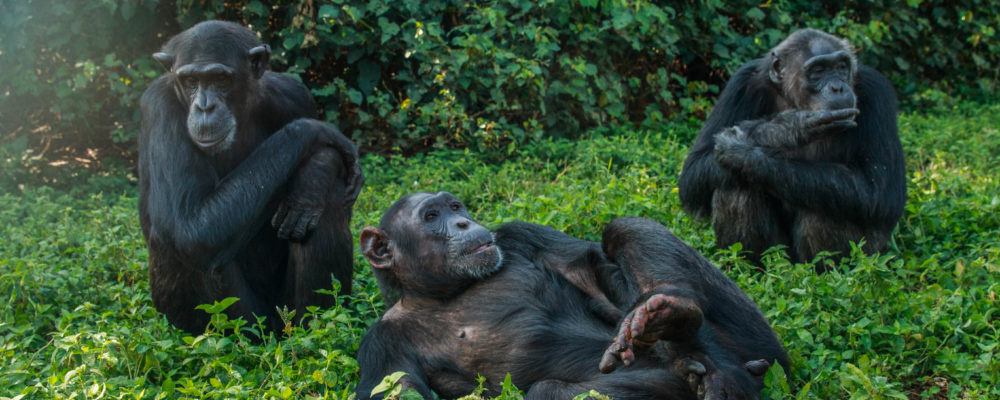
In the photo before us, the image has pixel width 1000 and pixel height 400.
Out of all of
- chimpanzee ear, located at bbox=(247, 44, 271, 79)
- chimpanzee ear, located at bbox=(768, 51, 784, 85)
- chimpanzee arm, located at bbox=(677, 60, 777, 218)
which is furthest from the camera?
chimpanzee ear, located at bbox=(768, 51, 784, 85)

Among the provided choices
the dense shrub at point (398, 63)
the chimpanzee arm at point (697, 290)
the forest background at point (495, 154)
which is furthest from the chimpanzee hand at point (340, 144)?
the dense shrub at point (398, 63)

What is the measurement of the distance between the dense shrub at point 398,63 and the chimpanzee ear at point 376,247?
4900mm

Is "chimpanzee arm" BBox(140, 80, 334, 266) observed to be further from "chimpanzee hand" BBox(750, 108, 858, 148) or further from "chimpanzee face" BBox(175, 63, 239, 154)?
"chimpanzee hand" BBox(750, 108, 858, 148)

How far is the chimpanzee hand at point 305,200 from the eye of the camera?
4879mm

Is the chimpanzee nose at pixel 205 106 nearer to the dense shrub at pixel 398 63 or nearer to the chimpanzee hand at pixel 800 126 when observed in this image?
the chimpanzee hand at pixel 800 126

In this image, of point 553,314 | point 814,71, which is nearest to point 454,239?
point 553,314

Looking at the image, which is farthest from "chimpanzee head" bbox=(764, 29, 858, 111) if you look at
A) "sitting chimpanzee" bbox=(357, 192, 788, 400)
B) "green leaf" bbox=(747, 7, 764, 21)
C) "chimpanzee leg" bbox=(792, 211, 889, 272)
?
"green leaf" bbox=(747, 7, 764, 21)

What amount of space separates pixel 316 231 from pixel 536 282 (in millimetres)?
1409

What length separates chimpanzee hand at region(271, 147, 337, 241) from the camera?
488cm

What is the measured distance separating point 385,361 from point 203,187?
153 cm

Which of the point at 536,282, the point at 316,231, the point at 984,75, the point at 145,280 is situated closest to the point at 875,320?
the point at 536,282

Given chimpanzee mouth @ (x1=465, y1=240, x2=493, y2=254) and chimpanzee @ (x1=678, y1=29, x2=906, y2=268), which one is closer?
chimpanzee mouth @ (x1=465, y1=240, x2=493, y2=254)

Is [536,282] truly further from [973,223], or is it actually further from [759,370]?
[973,223]

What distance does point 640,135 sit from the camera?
9625mm
